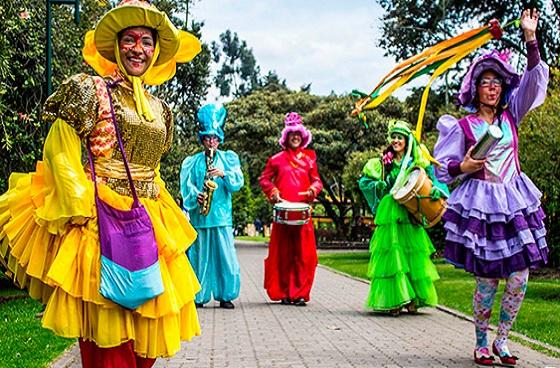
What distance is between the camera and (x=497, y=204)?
7.58 m

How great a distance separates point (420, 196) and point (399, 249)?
834 mm

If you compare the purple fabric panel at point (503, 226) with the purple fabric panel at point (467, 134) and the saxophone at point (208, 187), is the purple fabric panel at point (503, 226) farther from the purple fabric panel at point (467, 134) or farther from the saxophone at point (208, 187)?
the saxophone at point (208, 187)

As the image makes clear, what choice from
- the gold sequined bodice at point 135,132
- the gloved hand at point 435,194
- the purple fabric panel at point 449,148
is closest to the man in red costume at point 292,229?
the gloved hand at point 435,194

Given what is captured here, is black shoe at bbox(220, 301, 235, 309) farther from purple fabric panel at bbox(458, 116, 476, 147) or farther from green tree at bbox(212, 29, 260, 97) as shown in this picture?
green tree at bbox(212, 29, 260, 97)

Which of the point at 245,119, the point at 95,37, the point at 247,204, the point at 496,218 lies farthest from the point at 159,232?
the point at 247,204

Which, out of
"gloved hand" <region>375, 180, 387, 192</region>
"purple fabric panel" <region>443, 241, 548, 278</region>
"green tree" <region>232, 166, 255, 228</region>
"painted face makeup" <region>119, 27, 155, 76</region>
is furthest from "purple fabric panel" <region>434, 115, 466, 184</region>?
"green tree" <region>232, 166, 255, 228</region>

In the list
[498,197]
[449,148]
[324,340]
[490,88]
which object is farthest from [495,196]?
[324,340]

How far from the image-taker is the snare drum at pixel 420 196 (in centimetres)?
1119

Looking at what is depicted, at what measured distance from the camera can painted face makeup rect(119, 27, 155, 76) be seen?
5.46m

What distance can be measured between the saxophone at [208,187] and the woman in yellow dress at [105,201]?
7.02m

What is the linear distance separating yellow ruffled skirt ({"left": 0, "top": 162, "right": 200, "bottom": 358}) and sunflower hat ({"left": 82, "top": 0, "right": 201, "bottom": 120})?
2.41ft

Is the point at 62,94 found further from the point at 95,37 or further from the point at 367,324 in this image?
the point at 367,324

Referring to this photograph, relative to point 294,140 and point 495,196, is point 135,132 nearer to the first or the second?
point 495,196

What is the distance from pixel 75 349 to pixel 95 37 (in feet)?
13.2
